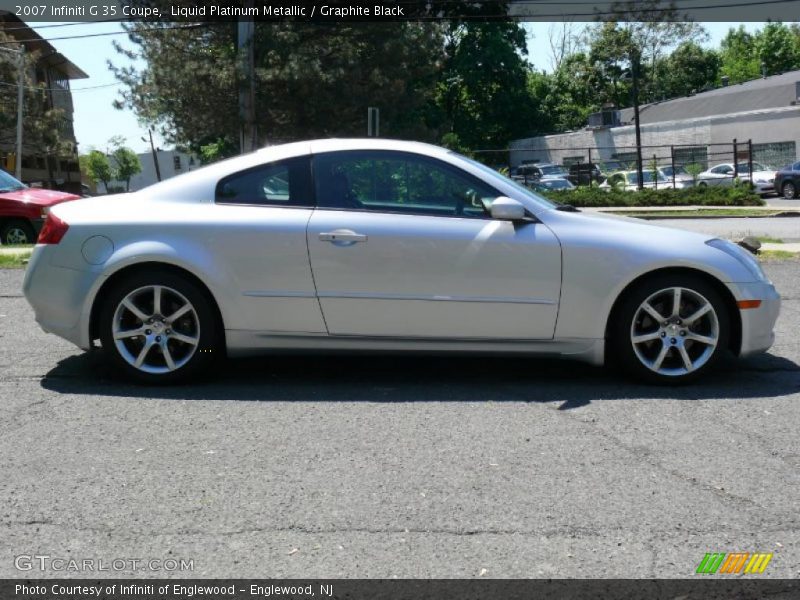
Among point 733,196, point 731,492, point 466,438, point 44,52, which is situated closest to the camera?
point 731,492

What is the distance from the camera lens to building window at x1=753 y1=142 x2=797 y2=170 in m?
44.6

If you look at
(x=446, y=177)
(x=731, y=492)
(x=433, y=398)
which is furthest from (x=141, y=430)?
(x=731, y=492)

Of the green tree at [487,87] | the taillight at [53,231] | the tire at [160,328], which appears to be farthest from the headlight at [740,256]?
the green tree at [487,87]

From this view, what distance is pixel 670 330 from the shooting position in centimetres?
549

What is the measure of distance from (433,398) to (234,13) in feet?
89.5

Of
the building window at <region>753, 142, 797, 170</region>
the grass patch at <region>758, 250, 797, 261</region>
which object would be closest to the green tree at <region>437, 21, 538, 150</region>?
the building window at <region>753, 142, 797, 170</region>

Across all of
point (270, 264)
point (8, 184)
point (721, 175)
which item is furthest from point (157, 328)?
point (721, 175)

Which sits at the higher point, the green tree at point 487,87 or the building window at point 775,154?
the green tree at point 487,87

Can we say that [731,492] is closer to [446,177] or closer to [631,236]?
[631,236]

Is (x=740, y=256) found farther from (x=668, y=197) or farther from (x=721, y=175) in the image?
(x=721, y=175)

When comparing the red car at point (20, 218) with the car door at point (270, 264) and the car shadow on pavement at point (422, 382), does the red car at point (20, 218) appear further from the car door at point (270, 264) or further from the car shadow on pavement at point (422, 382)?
the car door at point (270, 264)

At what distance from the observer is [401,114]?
36.1 metres

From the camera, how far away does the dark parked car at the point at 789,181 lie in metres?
34.6

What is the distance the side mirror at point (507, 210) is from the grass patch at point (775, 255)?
7.27 m
